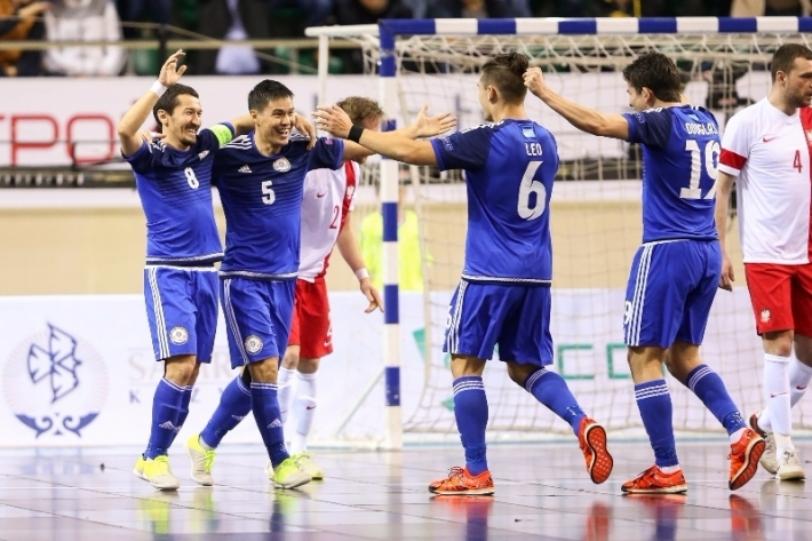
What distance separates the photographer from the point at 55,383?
12.3 m

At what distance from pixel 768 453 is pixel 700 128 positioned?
2.18 m

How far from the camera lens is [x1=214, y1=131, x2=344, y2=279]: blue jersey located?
895 cm

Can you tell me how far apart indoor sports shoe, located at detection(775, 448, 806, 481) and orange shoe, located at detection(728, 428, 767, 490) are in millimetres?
806

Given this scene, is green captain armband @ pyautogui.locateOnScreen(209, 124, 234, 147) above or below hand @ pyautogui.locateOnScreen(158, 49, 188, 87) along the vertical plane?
below

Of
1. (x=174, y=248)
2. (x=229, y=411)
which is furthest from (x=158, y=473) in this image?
(x=174, y=248)

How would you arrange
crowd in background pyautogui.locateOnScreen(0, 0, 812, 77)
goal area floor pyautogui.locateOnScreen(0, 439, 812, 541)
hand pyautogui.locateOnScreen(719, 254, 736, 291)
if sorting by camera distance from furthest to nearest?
1. crowd in background pyautogui.locateOnScreen(0, 0, 812, 77)
2. hand pyautogui.locateOnScreen(719, 254, 736, 291)
3. goal area floor pyautogui.locateOnScreen(0, 439, 812, 541)

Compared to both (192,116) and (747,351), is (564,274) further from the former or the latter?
(192,116)

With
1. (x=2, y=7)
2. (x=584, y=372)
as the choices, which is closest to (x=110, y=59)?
(x=2, y=7)

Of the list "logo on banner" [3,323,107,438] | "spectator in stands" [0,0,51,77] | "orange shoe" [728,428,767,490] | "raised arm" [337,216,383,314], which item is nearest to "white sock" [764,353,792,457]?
"orange shoe" [728,428,767,490]

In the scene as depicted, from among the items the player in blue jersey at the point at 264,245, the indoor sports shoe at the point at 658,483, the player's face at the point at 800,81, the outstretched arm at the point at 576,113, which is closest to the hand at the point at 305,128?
the player in blue jersey at the point at 264,245

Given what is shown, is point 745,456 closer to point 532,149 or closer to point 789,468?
point 789,468

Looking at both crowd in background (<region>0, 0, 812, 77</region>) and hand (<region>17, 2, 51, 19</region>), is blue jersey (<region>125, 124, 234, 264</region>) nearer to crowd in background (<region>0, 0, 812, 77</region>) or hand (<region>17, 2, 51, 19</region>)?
crowd in background (<region>0, 0, 812, 77</region>)

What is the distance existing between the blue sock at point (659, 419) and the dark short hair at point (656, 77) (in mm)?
1471

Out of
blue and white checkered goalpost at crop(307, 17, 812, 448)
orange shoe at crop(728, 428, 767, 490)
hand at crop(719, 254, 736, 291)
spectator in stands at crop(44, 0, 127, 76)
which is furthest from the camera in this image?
spectator in stands at crop(44, 0, 127, 76)
